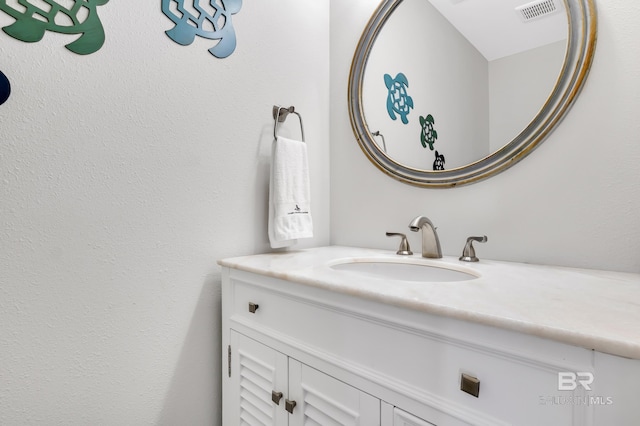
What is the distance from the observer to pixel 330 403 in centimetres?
77

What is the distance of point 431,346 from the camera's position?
23.7 inches

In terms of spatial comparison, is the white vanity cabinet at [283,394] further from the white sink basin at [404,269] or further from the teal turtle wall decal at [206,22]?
the teal turtle wall decal at [206,22]

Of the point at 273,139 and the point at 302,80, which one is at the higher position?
the point at 302,80

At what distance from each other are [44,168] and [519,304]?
3.69 ft

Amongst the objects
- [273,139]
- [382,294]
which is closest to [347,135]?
[273,139]

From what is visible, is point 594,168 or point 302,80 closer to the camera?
point 594,168

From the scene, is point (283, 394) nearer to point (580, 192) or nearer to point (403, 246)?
point (403, 246)

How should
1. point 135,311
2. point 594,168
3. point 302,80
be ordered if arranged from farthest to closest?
point 302,80 < point 135,311 < point 594,168

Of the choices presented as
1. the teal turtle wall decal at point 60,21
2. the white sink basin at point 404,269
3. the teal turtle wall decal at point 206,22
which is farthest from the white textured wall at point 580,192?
the teal turtle wall decal at point 60,21

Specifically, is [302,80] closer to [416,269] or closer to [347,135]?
[347,135]

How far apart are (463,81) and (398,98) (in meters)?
0.27

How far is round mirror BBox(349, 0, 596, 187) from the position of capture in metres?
0.92

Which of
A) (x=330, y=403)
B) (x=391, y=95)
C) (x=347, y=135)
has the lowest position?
(x=330, y=403)

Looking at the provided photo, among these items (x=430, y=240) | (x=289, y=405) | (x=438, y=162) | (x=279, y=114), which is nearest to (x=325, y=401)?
(x=289, y=405)
